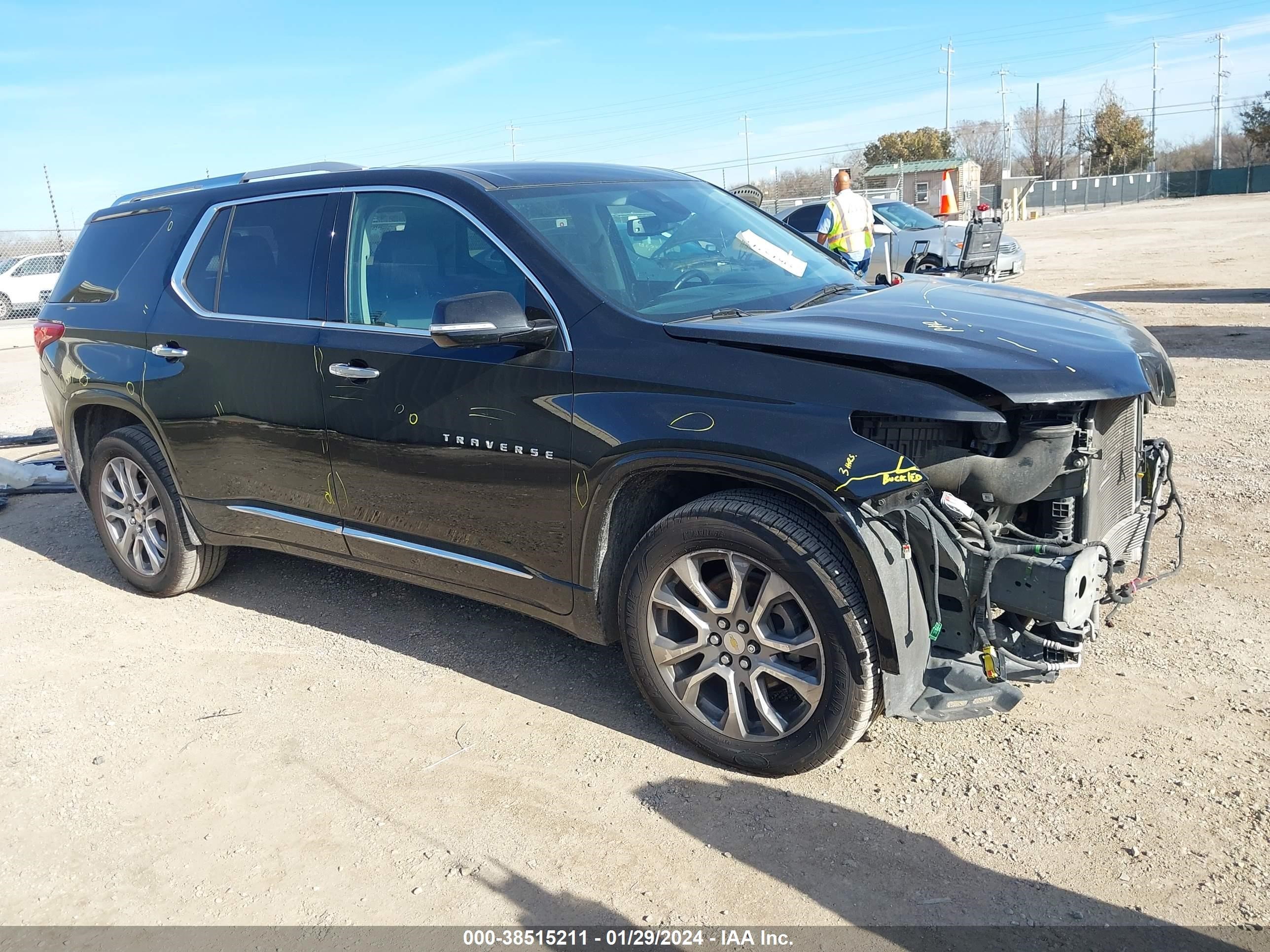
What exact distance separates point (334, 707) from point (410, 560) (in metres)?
0.64

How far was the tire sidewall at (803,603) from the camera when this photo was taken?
301cm

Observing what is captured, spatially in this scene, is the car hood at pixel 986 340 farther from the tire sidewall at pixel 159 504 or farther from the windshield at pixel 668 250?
the tire sidewall at pixel 159 504

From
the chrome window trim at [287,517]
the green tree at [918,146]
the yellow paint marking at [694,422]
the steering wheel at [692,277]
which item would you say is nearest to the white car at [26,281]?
the chrome window trim at [287,517]

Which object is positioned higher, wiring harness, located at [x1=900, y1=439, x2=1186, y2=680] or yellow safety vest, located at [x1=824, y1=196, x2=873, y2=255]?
yellow safety vest, located at [x1=824, y1=196, x2=873, y2=255]

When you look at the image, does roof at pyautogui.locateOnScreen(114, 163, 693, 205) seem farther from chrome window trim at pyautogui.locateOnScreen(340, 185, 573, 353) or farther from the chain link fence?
the chain link fence

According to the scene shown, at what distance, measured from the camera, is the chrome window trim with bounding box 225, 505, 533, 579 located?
3.80m

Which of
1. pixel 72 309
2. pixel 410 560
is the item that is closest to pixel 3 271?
pixel 72 309

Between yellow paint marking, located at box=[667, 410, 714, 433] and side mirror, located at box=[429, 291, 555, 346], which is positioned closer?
yellow paint marking, located at box=[667, 410, 714, 433]

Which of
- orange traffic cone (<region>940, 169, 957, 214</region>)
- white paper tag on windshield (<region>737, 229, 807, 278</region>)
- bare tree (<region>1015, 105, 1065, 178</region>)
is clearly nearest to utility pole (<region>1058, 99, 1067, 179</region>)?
bare tree (<region>1015, 105, 1065, 178</region>)

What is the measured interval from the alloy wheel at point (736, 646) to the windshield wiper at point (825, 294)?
104 centimetres

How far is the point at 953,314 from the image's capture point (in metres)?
3.45

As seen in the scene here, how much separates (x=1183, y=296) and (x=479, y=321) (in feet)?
45.9

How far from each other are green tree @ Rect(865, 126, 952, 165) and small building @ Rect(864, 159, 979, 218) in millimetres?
11799

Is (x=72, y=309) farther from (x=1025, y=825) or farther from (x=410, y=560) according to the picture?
(x=1025, y=825)
